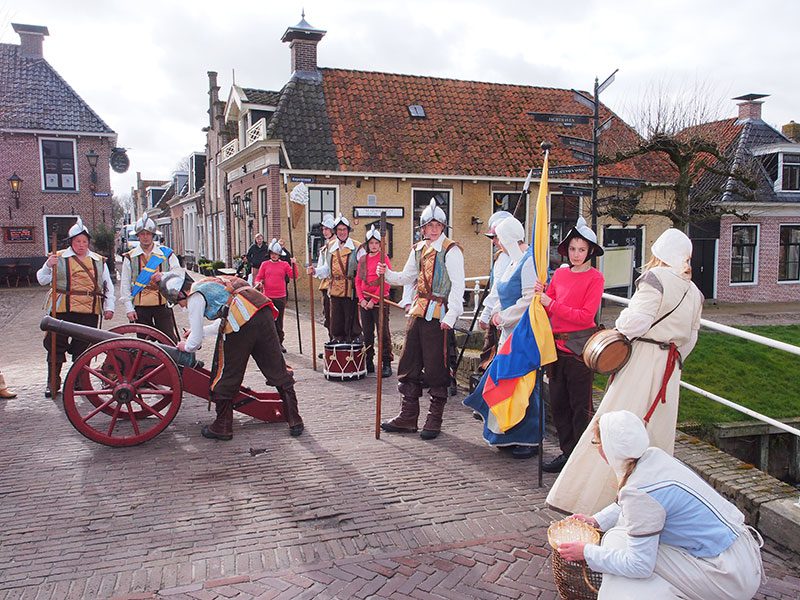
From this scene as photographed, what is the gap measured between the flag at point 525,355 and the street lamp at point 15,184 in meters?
21.5

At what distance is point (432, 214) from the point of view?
5727 mm

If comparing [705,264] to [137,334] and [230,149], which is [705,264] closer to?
[230,149]

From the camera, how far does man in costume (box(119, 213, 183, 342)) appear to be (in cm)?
720

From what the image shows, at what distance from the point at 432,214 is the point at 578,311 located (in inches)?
69.0

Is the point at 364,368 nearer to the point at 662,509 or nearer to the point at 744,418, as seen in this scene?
the point at 744,418

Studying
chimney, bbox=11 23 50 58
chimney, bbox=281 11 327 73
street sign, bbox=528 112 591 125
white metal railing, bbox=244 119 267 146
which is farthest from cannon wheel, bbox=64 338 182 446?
chimney, bbox=11 23 50 58

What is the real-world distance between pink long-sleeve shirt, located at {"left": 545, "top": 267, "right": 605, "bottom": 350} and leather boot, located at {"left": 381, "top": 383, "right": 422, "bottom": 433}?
1.56m

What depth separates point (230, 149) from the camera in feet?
72.3

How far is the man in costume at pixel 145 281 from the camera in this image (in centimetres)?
720

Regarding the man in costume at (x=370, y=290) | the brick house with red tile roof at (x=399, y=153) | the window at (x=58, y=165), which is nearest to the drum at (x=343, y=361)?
the man in costume at (x=370, y=290)

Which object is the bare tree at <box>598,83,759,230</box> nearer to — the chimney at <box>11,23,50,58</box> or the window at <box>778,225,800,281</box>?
the window at <box>778,225,800,281</box>

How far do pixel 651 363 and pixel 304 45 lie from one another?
17.1 meters

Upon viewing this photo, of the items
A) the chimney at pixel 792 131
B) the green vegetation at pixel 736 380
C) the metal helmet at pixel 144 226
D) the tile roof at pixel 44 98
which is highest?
the tile roof at pixel 44 98

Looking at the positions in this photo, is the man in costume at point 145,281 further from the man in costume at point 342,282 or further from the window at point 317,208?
the window at point 317,208
